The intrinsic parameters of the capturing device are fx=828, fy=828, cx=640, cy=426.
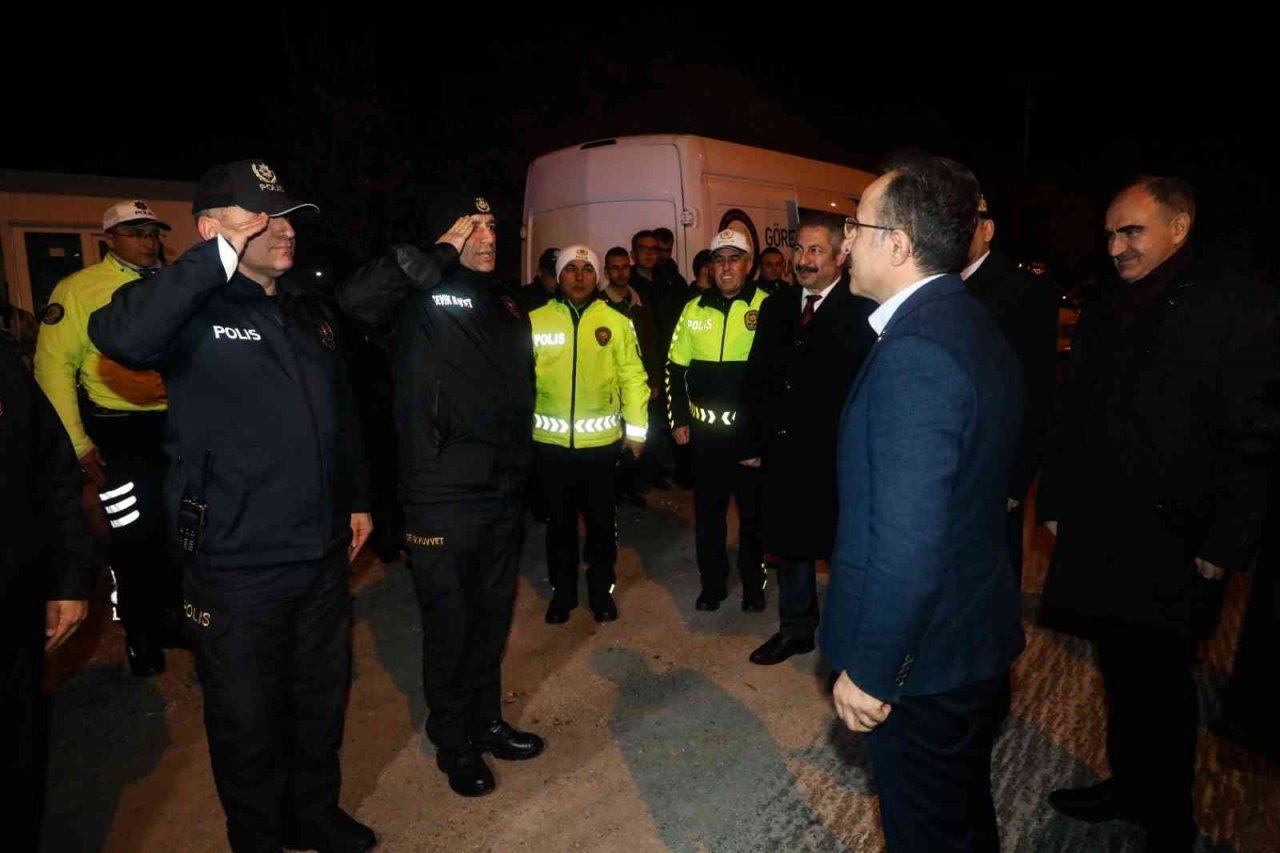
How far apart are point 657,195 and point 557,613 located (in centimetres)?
437

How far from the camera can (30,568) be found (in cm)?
230

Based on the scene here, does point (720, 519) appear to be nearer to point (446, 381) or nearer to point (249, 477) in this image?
point (446, 381)

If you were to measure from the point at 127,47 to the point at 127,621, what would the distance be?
→ 817 cm

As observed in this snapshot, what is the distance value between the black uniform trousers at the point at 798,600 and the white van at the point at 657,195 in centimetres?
402

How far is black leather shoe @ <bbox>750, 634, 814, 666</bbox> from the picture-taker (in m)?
4.39

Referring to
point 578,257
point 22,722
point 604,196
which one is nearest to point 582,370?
point 578,257

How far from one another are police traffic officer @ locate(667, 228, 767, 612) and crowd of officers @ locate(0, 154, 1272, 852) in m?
0.02

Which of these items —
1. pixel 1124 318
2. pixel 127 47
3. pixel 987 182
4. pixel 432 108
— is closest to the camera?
pixel 1124 318

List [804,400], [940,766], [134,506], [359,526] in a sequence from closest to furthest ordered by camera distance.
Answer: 1. [940,766]
2. [359,526]
3. [804,400]
4. [134,506]

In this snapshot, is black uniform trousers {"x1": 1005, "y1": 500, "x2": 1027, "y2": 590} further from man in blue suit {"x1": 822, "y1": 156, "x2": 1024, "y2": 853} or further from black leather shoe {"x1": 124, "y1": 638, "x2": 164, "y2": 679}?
black leather shoe {"x1": 124, "y1": 638, "x2": 164, "y2": 679}

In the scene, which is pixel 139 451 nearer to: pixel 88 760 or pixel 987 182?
pixel 88 760

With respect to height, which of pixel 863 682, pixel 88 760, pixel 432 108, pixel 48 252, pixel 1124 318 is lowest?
pixel 88 760

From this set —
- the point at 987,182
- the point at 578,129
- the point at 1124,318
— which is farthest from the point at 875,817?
the point at 987,182

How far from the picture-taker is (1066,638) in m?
4.62
